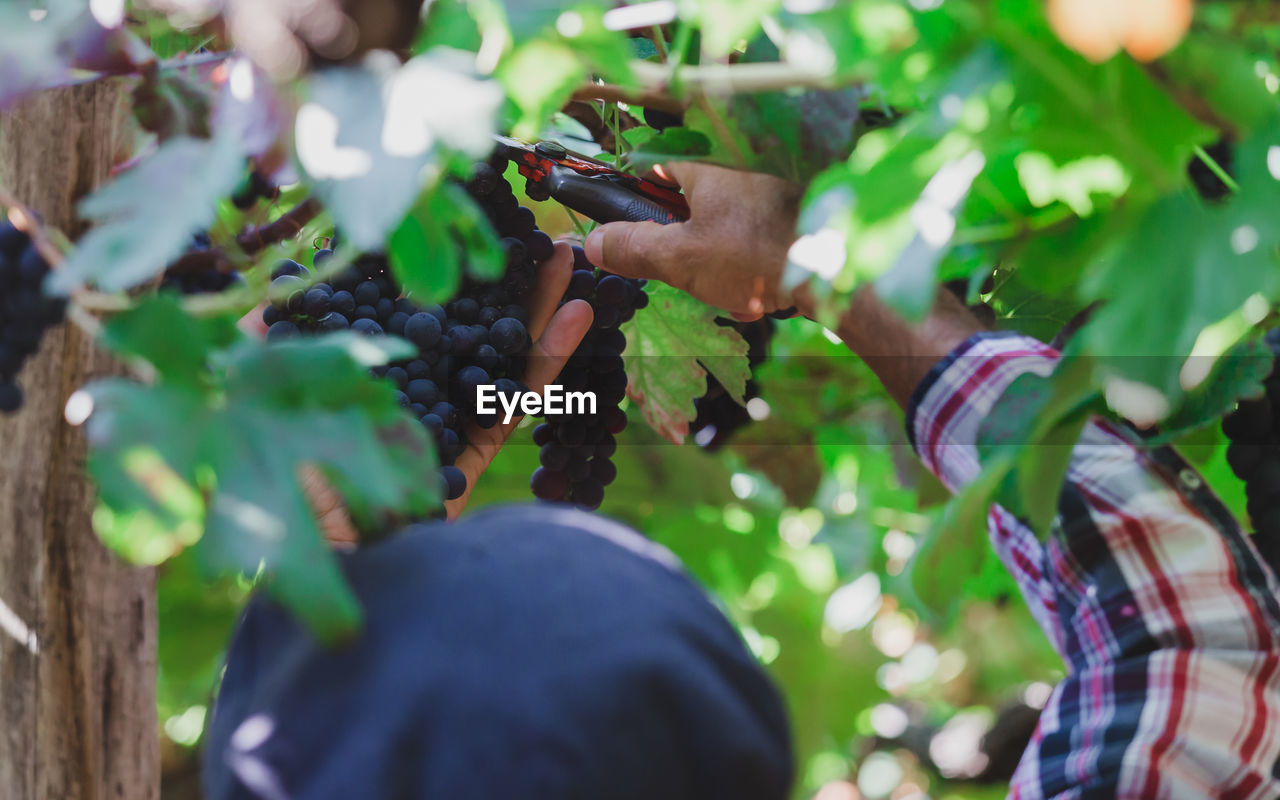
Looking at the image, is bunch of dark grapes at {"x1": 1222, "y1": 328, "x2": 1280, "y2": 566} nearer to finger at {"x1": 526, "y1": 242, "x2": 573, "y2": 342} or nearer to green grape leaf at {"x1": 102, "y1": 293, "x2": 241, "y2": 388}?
finger at {"x1": 526, "y1": 242, "x2": 573, "y2": 342}

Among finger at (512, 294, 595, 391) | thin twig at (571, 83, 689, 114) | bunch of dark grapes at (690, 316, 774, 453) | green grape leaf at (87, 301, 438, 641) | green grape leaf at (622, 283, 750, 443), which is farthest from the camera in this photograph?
bunch of dark grapes at (690, 316, 774, 453)

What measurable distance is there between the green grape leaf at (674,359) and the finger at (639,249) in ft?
0.61

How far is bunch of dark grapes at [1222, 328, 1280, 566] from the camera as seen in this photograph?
81 cm

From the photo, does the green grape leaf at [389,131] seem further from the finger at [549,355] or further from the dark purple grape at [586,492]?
the dark purple grape at [586,492]

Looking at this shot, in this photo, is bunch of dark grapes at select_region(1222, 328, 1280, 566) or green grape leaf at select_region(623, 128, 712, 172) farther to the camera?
bunch of dark grapes at select_region(1222, 328, 1280, 566)

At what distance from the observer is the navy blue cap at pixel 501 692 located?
13.7 inches

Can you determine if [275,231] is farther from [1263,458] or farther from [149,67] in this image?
[1263,458]

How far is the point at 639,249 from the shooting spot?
0.72 meters

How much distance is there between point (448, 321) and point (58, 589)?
1.10ft

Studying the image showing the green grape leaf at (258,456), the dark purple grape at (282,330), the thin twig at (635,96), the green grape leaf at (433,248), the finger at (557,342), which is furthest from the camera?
the finger at (557,342)

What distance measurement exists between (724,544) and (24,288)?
1319 mm

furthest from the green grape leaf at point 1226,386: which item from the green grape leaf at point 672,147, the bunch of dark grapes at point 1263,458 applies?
the green grape leaf at point 672,147

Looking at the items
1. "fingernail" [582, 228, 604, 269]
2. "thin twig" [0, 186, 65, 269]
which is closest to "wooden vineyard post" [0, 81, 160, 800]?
"thin twig" [0, 186, 65, 269]

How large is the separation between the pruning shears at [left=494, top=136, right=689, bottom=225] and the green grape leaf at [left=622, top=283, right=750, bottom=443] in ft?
0.54
